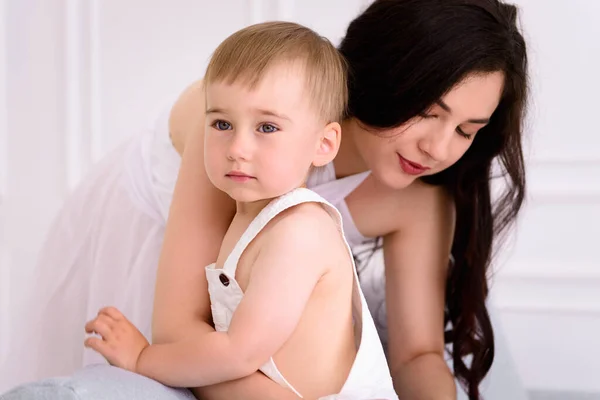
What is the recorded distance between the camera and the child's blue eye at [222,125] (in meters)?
1.29

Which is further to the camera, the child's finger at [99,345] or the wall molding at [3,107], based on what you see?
the wall molding at [3,107]

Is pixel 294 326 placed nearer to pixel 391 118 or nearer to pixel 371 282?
pixel 391 118

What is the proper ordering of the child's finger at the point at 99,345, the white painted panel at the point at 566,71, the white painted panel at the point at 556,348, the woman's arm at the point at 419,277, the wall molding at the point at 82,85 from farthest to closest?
the wall molding at the point at 82,85 → the white painted panel at the point at 556,348 → the white painted panel at the point at 566,71 → the woman's arm at the point at 419,277 → the child's finger at the point at 99,345

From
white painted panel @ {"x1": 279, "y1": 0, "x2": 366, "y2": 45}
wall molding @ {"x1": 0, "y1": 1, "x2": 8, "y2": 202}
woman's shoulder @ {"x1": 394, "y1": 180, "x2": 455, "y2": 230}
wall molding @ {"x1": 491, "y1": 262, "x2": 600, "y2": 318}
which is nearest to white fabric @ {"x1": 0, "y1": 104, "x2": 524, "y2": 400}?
woman's shoulder @ {"x1": 394, "y1": 180, "x2": 455, "y2": 230}

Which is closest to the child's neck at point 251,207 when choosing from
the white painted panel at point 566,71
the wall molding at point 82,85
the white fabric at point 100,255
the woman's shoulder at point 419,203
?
the white fabric at point 100,255

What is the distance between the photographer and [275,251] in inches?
48.9

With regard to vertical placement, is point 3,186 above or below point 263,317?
below

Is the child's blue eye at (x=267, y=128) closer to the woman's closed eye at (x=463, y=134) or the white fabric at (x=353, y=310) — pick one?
the white fabric at (x=353, y=310)

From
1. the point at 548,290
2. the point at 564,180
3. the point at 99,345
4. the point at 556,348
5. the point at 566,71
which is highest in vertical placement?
the point at 566,71

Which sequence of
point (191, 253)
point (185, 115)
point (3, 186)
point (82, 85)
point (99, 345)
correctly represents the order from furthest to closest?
point (3, 186), point (82, 85), point (185, 115), point (191, 253), point (99, 345)

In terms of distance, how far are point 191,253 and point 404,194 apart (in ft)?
2.03

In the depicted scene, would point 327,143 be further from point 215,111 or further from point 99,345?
point 99,345

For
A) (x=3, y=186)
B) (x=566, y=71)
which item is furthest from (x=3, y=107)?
(x=566, y=71)

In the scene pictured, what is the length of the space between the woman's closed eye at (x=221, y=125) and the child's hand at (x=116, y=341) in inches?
13.4
